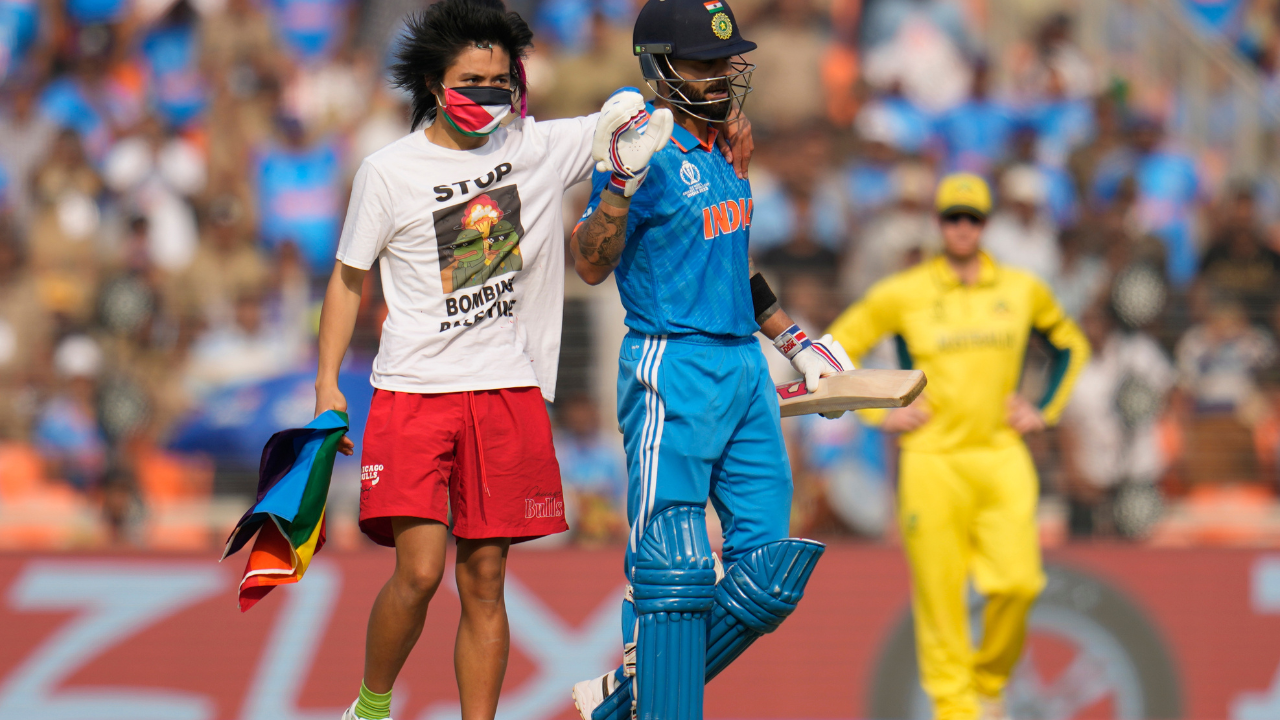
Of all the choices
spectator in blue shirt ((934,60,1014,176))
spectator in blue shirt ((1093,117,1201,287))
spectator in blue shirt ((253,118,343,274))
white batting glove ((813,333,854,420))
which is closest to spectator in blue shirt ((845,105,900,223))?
spectator in blue shirt ((934,60,1014,176))

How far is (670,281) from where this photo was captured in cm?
444

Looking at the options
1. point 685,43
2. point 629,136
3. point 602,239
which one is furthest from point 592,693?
point 685,43

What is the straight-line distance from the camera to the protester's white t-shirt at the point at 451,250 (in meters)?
4.53

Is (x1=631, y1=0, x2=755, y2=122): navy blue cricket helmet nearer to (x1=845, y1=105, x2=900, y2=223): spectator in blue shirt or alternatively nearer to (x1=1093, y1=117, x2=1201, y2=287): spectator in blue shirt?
(x1=845, y1=105, x2=900, y2=223): spectator in blue shirt

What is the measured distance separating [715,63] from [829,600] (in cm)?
480

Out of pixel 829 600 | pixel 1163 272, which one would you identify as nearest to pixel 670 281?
pixel 829 600

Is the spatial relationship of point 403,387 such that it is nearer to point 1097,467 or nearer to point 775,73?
point 1097,467

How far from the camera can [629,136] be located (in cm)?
404

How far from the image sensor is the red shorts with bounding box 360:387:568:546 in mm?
4508

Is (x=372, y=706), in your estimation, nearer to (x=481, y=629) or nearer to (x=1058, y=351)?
(x=481, y=629)

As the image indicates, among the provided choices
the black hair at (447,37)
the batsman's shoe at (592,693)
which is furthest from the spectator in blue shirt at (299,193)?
the batsman's shoe at (592,693)

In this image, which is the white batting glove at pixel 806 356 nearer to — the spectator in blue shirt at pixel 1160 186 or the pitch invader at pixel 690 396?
the pitch invader at pixel 690 396

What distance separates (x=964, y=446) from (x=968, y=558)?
54 centimetres

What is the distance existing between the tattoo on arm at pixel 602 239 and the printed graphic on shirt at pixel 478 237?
37 centimetres
